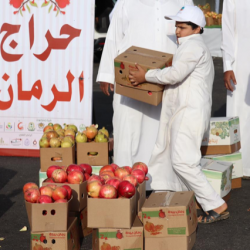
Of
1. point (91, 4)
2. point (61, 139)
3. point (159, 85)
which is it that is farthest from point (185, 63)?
point (91, 4)

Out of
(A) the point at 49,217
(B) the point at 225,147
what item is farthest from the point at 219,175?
(A) the point at 49,217

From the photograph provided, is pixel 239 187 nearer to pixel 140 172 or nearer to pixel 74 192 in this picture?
pixel 140 172

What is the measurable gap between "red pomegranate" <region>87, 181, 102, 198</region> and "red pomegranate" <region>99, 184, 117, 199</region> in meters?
0.03

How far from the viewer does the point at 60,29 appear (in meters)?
7.15

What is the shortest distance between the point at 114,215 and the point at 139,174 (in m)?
0.60

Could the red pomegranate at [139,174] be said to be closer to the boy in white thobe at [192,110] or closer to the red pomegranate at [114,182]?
the red pomegranate at [114,182]

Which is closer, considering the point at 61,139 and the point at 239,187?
the point at 61,139

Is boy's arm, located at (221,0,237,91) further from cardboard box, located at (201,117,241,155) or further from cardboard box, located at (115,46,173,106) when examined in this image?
cardboard box, located at (115,46,173,106)

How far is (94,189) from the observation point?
13.8ft

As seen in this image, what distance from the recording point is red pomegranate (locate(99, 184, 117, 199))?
4.16 meters

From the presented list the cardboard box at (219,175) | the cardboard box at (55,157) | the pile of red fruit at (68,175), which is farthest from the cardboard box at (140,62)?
the pile of red fruit at (68,175)

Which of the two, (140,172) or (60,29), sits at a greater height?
(60,29)

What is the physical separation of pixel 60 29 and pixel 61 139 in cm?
214

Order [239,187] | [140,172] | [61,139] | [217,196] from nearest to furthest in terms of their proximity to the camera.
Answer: [140,172]
[217,196]
[61,139]
[239,187]
